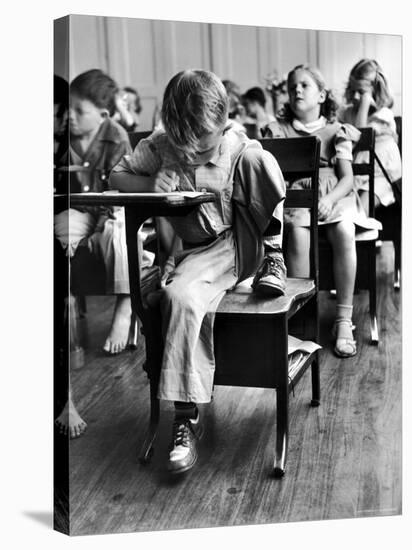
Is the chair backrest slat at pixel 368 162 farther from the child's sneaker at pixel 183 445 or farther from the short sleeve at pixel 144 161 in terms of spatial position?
the child's sneaker at pixel 183 445

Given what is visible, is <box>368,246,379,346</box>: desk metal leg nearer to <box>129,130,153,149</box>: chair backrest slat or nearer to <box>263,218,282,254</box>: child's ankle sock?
<box>263,218,282,254</box>: child's ankle sock

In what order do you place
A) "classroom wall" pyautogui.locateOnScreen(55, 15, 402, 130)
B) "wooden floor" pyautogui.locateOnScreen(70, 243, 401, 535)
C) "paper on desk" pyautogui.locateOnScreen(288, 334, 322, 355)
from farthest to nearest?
"paper on desk" pyautogui.locateOnScreen(288, 334, 322, 355) < "wooden floor" pyautogui.locateOnScreen(70, 243, 401, 535) < "classroom wall" pyautogui.locateOnScreen(55, 15, 402, 130)

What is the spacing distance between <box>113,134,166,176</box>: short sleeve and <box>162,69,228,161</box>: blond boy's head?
59 millimetres

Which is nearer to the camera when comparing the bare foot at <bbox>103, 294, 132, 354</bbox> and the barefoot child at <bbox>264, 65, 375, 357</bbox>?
the bare foot at <bbox>103, 294, 132, 354</bbox>

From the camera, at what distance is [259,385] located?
3182 millimetres

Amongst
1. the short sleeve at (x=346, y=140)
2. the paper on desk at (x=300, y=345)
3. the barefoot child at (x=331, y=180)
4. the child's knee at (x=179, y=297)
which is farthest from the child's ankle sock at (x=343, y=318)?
the child's knee at (x=179, y=297)

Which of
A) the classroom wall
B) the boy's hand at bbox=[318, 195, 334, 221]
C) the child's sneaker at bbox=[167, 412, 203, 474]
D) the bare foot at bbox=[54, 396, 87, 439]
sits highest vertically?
the classroom wall

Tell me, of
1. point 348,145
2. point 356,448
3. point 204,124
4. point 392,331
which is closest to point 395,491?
point 356,448

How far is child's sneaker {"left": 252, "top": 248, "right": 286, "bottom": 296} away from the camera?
3.16 meters

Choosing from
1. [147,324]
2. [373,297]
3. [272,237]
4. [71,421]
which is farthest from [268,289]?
[71,421]

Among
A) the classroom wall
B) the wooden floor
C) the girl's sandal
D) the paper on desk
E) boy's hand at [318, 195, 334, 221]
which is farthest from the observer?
the girl's sandal

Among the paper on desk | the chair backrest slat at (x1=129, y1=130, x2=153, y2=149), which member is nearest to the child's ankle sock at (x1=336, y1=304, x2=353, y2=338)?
the paper on desk

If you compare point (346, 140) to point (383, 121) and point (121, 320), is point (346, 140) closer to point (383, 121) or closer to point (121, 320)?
point (383, 121)

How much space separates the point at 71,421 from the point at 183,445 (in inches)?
13.7
